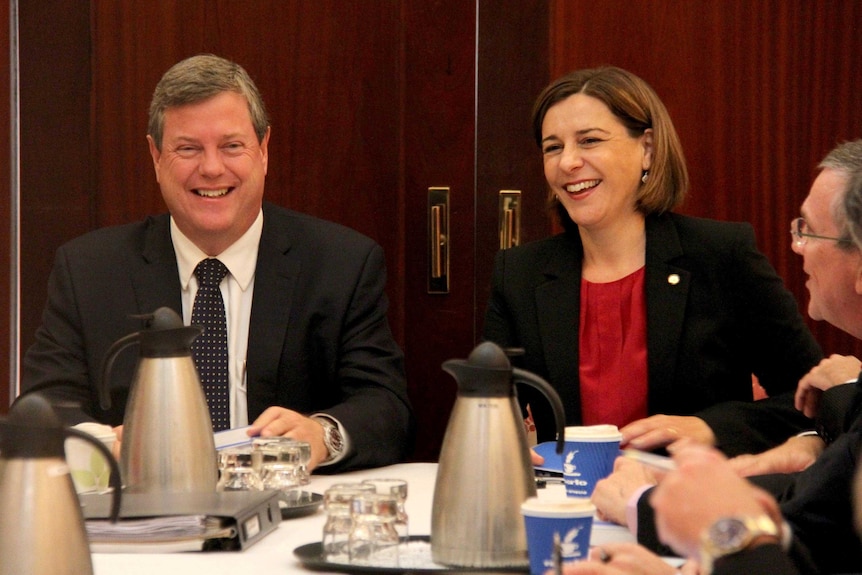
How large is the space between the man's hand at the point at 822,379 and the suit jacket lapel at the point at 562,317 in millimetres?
592

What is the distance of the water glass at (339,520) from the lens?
1489mm

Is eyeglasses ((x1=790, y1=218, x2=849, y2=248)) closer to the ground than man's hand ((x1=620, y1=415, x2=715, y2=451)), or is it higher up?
higher up

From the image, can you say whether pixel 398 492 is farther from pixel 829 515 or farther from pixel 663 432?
pixel 663 432

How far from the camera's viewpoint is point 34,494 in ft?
3.84

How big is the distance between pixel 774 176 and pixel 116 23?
2.10m

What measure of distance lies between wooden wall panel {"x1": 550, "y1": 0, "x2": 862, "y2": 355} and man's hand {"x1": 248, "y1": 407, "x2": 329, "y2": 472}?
1811mm

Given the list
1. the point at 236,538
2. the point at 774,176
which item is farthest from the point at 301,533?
the point at 774,176

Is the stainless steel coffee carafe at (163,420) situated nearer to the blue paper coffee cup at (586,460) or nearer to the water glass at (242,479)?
the water glass at (242,479)

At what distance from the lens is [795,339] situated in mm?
2654

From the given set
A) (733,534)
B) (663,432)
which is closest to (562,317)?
(663,432)

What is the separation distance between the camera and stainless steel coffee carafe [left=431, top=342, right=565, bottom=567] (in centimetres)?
144

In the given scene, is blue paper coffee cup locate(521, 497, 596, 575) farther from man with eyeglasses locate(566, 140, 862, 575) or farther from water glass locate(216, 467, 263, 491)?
water glass locate(216, 467, 263, 491)

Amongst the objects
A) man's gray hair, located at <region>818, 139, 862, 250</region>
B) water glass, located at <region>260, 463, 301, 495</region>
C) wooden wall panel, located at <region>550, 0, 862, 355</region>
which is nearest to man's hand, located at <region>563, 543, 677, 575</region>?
man's gray hair, located at <region>818, 139, 862, 250</region>

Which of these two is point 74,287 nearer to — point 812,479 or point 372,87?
point 372,87
